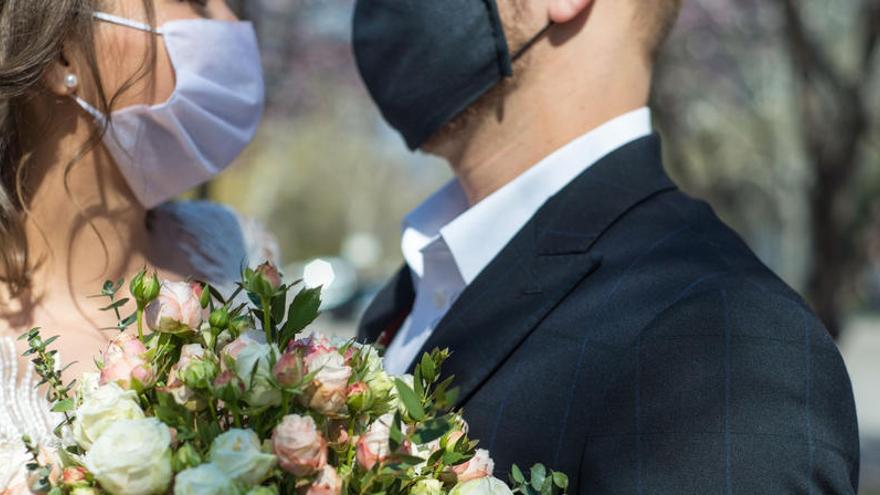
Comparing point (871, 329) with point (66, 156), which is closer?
point (66, 156)

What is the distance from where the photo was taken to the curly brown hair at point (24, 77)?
2213 millimetres

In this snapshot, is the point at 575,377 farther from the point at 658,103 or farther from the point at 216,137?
the point at 658,103

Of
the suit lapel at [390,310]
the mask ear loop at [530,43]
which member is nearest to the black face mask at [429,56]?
the mask ear loop at [530,43]

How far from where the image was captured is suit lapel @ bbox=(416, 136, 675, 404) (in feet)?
7.09

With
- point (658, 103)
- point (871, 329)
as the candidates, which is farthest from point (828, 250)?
point (871, 329)

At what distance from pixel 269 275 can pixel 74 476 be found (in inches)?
13.6

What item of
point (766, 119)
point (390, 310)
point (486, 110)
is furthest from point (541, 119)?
point (766, 119)

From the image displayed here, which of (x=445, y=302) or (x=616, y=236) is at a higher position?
(x=616, y=236)

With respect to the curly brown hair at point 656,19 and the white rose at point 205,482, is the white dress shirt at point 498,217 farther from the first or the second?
the white rose at point 205,482

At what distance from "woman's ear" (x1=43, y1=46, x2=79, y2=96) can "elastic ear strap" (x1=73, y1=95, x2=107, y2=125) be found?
3 centimetres

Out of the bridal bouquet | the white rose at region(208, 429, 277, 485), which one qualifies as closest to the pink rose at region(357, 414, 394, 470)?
the bridal bouquet

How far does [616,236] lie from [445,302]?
53 centimetres

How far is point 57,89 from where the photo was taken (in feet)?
7.66

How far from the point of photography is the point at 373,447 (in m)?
1.37
